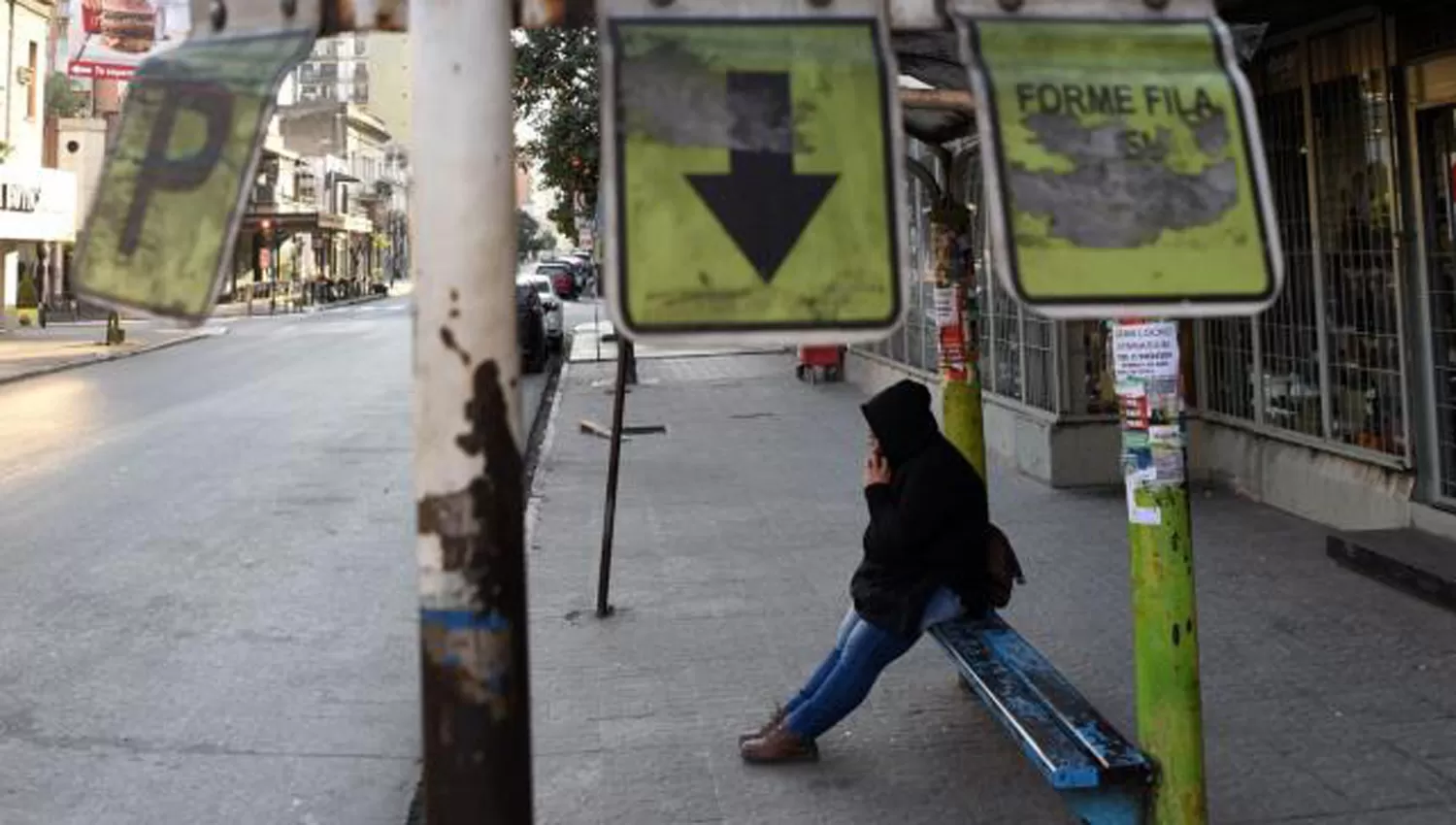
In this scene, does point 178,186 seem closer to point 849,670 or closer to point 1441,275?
point 849,670

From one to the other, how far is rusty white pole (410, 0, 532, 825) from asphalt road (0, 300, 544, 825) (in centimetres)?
261

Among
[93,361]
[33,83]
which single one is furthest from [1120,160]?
[33,83]

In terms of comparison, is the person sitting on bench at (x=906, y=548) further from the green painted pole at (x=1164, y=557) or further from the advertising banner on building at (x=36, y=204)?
the advertising banner on building at (x=36, y=204)

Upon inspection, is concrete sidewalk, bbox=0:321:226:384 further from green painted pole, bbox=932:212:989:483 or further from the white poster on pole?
the white poster on pole

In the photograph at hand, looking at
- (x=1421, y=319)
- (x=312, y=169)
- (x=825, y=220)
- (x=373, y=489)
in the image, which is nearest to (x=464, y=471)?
(x=825, y=220)

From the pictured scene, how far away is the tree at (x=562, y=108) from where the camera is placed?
16172 mm

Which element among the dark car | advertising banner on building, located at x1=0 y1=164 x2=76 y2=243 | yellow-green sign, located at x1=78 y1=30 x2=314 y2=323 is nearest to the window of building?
advertising banner on building, located at x1=0 y1=164 x2=76 y2=243

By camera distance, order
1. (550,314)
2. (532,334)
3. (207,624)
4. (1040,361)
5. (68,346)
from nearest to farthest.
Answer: (207,624) → (1040,361) → (532,334) → (550,314) → (68,346)

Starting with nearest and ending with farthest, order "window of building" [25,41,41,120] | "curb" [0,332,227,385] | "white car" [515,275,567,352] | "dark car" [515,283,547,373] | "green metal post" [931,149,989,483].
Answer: "green metal post" [931,149,989,483] < "curb" [0,332,227,385] < "dark car" [515,283,547,373] < "white car" [515,275,567,352] < "window of building" [25,41,41,120]

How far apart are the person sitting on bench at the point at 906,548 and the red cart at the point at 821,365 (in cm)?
1212

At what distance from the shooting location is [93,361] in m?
25.0

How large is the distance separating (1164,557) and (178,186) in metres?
2.79

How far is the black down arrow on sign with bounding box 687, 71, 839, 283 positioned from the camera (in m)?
2.02

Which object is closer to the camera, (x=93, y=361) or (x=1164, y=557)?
(x=1164, y=557)
